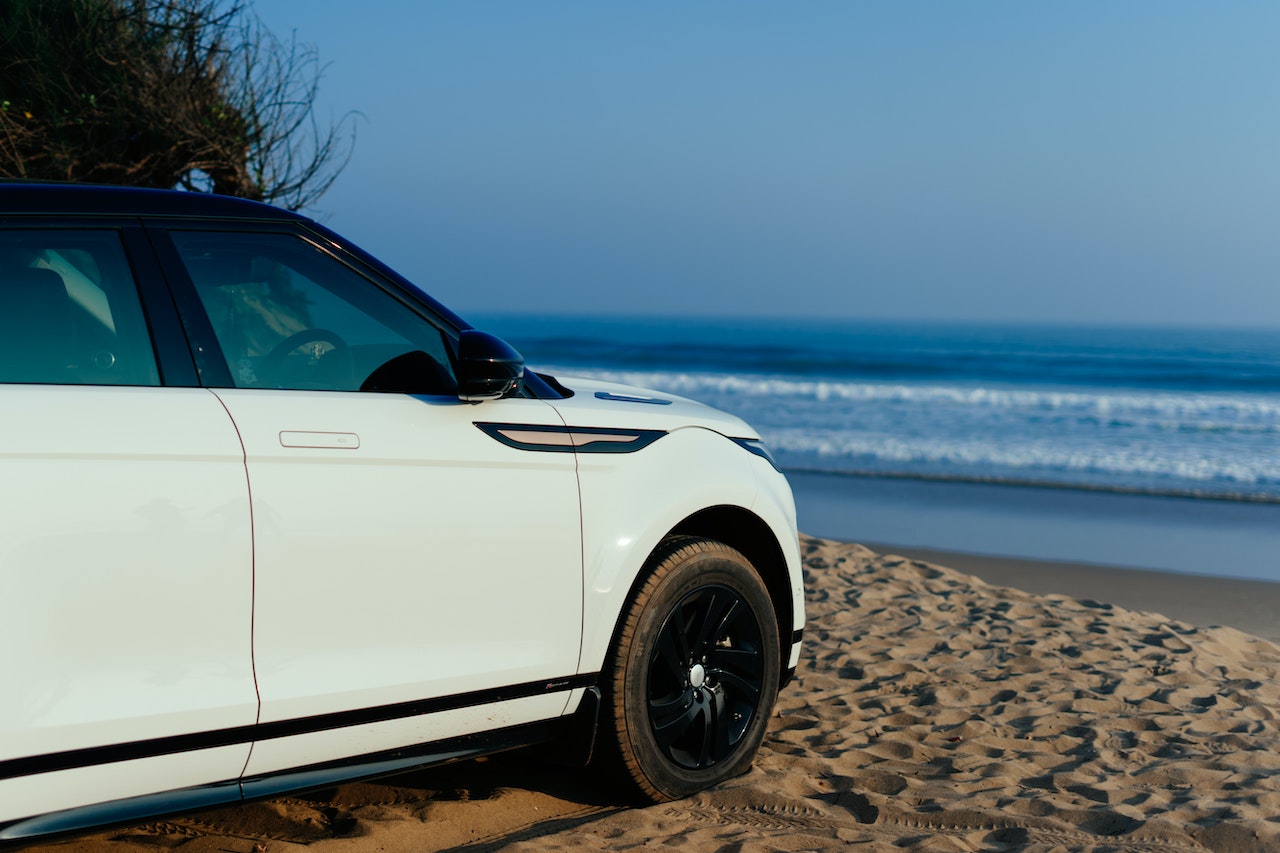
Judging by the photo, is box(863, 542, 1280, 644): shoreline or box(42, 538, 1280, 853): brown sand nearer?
box(42, 538, 1280, 853): brown sand

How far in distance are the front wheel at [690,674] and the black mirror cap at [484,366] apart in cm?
88

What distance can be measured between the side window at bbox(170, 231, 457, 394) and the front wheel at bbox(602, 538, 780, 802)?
3.30 feet

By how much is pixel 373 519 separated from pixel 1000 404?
23944 mm

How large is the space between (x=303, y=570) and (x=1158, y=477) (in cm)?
1512

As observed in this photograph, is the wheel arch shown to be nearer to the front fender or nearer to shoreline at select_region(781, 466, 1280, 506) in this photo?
the front fender

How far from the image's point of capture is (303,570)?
2766mm

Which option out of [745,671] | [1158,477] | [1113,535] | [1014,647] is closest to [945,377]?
[1158,477]

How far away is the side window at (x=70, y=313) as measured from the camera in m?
2.61

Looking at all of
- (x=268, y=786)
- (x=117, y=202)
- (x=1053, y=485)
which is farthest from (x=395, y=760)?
(x=1053, y=485)

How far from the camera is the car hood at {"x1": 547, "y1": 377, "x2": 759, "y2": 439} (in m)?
3.50

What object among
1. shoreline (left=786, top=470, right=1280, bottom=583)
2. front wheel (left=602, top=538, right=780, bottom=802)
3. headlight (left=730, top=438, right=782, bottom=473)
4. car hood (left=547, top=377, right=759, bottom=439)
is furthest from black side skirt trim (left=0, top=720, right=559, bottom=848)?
shoreline (left=786, top=470, right=1280, bottom=583)

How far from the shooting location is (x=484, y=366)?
3062mm

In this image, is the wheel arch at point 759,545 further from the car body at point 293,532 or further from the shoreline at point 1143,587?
the shoreline at point 1143,587

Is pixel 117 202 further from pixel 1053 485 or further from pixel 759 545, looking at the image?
pixel 1053 485
